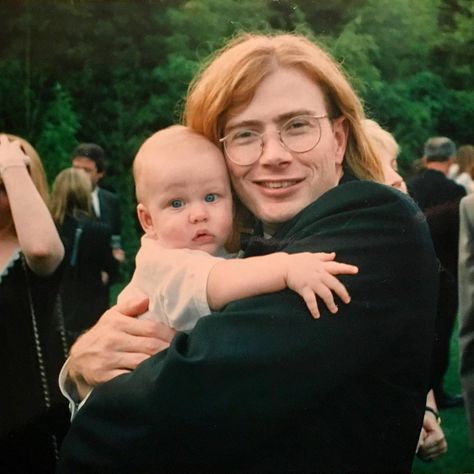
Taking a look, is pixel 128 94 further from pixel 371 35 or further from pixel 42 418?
pixel 42 418

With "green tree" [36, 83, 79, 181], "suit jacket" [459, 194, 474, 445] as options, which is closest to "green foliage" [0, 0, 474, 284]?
"green tree" [36, 83, 79, 181]

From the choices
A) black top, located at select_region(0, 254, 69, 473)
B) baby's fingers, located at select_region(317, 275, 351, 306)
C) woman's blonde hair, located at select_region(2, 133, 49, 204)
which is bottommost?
black top, located at select_region(0, 254, 69, 473)

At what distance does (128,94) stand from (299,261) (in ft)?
2.09

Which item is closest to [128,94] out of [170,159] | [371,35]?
[170,159]

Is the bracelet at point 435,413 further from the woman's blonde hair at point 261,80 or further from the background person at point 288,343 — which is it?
the woman's blonde hair at point 261,80

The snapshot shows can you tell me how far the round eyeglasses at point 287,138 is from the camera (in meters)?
1.28

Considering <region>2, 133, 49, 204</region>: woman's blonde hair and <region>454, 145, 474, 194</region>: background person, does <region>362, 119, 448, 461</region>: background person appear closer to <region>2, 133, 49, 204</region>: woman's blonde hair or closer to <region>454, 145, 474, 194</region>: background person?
<region>454, 145, 474, 194</region>: background person

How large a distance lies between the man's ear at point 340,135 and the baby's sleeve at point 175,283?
31cm

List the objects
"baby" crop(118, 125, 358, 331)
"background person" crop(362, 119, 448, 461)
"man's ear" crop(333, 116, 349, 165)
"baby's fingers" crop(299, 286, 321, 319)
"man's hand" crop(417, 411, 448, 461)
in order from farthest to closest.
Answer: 1. "man's hand" crop(417, 411, 448, 461)
2. "background person" crop(362, 119, 448, 461)
3. "man's ear" crop(333, 116, 349, 165)
4. "baby" crop(118, 125, 358, 331)
5. "baby's fingers" crop(299, 286, 321, 319)

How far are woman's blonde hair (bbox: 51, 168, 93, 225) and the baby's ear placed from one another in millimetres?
152

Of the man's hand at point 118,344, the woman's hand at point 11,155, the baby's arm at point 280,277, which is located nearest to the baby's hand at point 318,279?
the baby's arm at point 280,277

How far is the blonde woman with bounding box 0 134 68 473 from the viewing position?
1496 mm

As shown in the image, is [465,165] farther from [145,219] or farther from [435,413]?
[145,219]

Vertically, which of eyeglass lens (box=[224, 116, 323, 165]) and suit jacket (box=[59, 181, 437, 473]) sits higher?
eyeglass lens (box=[224, 116, 323, 165])
